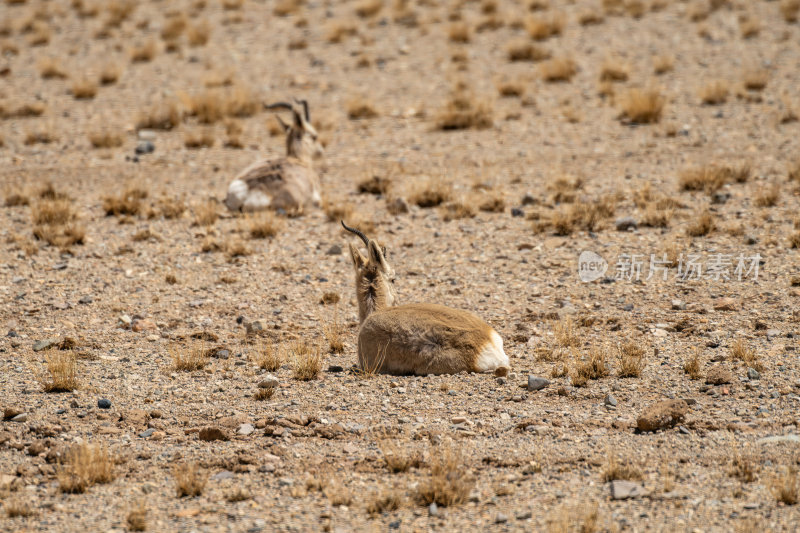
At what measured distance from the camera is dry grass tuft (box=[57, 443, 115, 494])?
6043 mm

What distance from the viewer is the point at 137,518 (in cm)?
555

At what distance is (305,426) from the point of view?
698 centimetres

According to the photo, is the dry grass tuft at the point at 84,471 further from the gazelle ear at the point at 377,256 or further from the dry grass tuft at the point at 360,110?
the dry grass tuft at the point at 360,110

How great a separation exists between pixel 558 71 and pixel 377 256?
11467mm

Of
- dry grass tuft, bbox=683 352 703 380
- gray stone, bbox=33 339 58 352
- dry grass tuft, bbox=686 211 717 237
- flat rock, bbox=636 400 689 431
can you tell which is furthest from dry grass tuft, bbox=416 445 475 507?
dry grass tuft, bbox=686 211 717 237

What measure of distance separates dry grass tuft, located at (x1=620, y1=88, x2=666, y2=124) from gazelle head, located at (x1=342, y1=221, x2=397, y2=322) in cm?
899

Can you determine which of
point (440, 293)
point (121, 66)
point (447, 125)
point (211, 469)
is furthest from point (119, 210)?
point (121, 66)

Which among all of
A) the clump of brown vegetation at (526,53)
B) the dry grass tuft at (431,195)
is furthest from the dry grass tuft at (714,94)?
the dry grass tuft at (431,195)

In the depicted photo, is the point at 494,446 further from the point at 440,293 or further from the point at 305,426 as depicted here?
the point at 440,293

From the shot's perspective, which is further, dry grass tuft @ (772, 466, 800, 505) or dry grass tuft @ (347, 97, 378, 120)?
dry grass tuft @ (347, 97, 378, 120)

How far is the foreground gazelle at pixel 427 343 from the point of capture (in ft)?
25.0

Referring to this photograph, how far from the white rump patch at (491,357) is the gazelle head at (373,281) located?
4.20 feet

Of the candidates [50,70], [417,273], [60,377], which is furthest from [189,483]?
[50,70]

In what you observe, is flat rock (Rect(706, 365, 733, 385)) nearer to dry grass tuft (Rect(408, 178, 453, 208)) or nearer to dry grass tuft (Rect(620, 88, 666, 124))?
dry grass tuft (Rect(408, 178, 453, 208))
